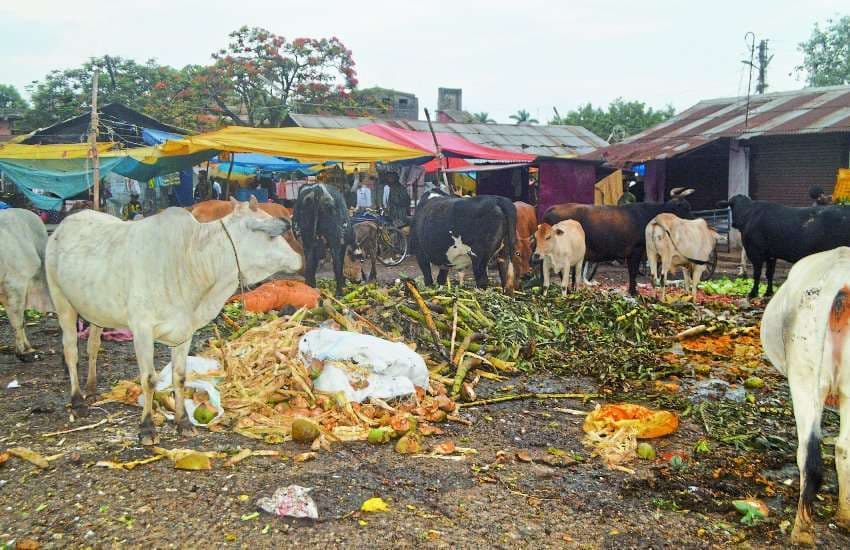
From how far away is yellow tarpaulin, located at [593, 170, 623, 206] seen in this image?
19.9 meters

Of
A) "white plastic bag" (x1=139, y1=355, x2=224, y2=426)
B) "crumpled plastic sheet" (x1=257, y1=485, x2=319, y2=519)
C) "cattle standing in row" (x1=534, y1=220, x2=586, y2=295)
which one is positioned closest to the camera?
"crumpled plastic sheet" (x1=257, y1=485, x2=319, y2=519)

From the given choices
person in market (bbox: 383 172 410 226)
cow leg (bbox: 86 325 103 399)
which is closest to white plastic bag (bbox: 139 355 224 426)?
cow leg (bbox: 86 325 103 399)

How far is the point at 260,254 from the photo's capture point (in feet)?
17.4

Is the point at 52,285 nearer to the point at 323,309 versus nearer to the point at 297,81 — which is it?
the point at 323,309

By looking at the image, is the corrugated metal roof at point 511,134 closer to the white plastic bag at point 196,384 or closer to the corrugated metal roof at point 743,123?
the corrugated metal roof at point 743,123

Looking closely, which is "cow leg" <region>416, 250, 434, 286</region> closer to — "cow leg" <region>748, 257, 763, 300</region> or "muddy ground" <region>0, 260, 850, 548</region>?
"cow leg" <region>748, 257, 763, 300</region>

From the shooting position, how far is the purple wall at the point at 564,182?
59.7 ft

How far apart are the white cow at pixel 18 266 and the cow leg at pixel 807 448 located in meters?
7.27

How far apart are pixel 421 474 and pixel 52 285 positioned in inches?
135

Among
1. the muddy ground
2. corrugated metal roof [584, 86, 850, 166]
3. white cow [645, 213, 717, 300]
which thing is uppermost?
corrugated metal roof [584, 86, 850, 166]

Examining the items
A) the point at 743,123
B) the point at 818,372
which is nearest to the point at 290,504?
the point at 818,372

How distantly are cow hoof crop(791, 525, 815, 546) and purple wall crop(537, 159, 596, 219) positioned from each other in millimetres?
14500

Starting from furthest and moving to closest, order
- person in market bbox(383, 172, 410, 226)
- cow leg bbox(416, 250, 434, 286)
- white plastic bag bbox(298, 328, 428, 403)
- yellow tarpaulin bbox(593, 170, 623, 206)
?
person in market bbox(383, 172, 410, 226) < yellow tarpaulin bbox(593, 170, 623, 206) < cow leg bbox(416, 250, 434, 286) < white plastic bag bbox(298, 328, 428, 403)

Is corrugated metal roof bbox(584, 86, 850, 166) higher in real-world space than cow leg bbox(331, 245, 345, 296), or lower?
higher
